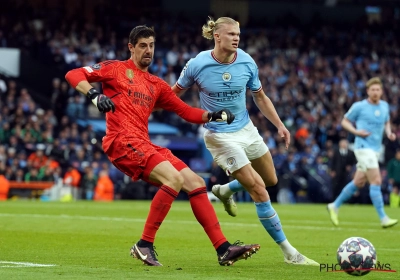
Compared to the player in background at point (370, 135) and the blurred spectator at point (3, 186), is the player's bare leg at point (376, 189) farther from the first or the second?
the blurred spectator at point (3, 186)

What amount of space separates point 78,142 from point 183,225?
1373 centimetres

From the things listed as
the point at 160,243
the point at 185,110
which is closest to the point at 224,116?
the point at 185,110

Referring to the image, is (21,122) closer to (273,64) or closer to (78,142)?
(78,142)

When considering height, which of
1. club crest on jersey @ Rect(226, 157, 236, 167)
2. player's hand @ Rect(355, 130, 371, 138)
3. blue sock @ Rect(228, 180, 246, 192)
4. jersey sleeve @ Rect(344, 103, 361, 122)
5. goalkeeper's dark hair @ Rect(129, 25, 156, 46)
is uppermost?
goalkeeper's dark hair @ Rect(129, 25, 156, 46)

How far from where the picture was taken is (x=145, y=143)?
8820mm

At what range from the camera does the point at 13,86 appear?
29656mm

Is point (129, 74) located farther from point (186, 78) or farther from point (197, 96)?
point (197, 96)

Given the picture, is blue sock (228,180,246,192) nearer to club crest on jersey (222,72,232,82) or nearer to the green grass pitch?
the green grass pitch

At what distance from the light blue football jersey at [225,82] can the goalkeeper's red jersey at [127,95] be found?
0.83 m

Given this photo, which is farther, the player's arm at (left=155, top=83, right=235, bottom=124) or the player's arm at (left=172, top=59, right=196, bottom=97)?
the player's arm at (left=172, top=59, right=196, bottom=97)

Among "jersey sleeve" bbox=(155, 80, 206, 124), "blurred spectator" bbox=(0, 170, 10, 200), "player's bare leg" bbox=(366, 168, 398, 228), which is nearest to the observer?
"jersey sleeve" bbox=(155, 80, 206, 124)

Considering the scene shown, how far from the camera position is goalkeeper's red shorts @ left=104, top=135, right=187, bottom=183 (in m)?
8.73

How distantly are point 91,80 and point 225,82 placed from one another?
5.31 feet

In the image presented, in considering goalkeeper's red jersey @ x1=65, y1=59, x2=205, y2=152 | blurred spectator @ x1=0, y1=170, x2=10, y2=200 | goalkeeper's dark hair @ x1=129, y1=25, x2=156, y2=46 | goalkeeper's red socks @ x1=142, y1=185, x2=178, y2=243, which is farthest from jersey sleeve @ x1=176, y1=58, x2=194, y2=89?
blurred spectator @ x1=0, y1=170, x2=10, y2=200
